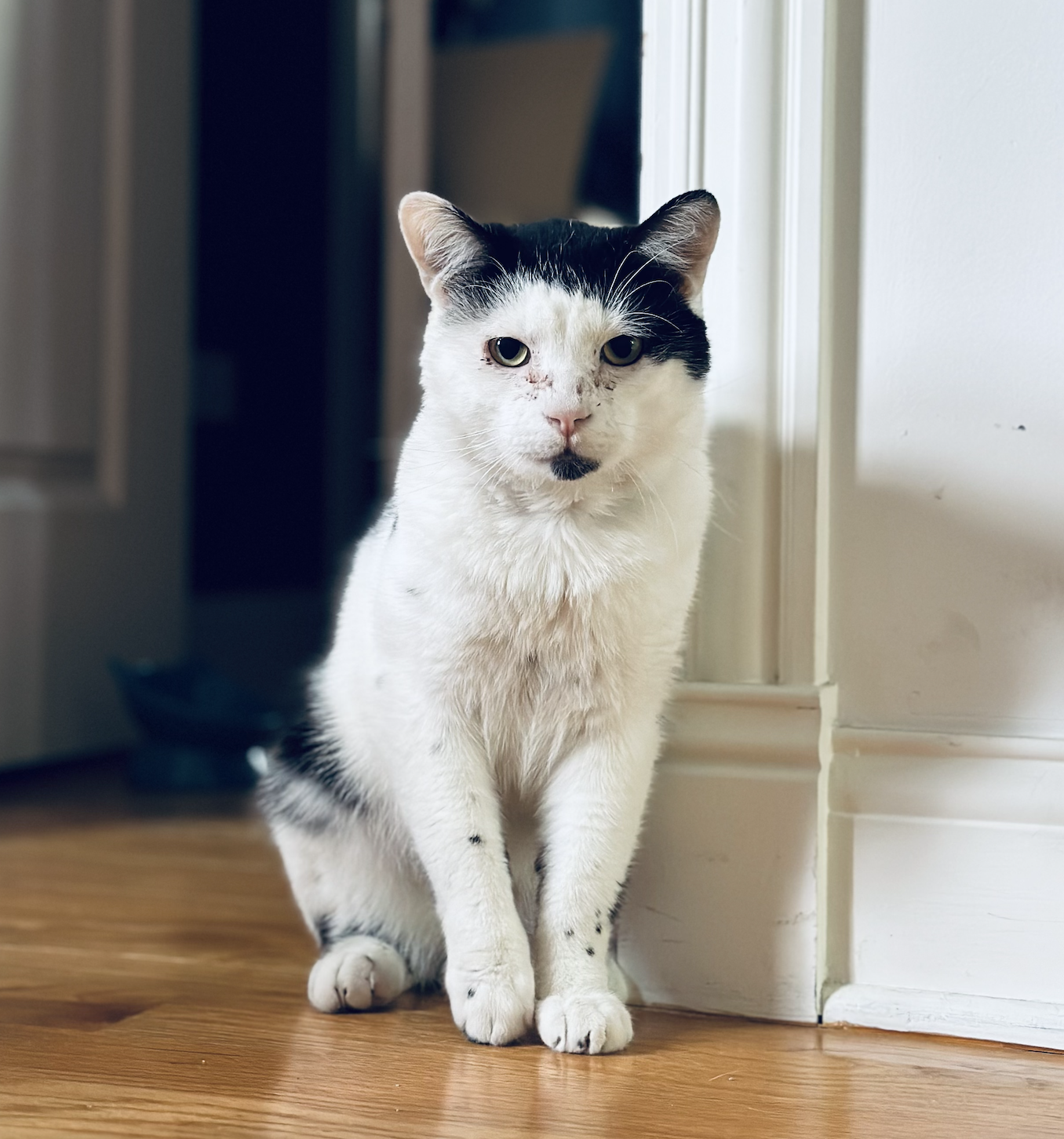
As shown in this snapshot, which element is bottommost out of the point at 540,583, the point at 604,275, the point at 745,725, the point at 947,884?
the point at 947,884

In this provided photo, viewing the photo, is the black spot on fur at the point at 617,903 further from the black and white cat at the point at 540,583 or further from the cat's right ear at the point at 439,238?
the cat's right ear at the point at 439,238

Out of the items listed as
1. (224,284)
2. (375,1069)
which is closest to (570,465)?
(375,1069)

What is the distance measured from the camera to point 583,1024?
3.09 ft

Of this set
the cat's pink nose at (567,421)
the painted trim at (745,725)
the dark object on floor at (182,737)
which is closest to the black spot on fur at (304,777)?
the painted trim at (745,725)

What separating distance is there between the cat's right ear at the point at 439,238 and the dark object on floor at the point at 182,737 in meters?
1.33

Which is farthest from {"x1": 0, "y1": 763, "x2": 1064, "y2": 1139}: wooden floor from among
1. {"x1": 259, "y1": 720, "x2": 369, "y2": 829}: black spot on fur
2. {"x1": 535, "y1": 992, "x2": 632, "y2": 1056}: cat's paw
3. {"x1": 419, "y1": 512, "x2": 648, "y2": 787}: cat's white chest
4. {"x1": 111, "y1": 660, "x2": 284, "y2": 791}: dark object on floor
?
{"x1": 111, "y1": 660, "x2": 284, "y2": 791}: dark object on floor

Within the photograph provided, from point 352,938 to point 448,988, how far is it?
17cm

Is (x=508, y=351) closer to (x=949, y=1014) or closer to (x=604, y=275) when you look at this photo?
(x=604, y=275)

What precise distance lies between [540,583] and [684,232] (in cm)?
32

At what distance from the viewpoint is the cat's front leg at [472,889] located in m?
0.96

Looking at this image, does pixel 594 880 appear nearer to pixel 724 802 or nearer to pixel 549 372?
pixel 724 802

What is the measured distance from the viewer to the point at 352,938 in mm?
1128

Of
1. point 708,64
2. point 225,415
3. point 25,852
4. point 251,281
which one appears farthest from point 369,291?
point 708,64

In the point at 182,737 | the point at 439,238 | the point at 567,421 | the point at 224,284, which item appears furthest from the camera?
the point at 224,284
